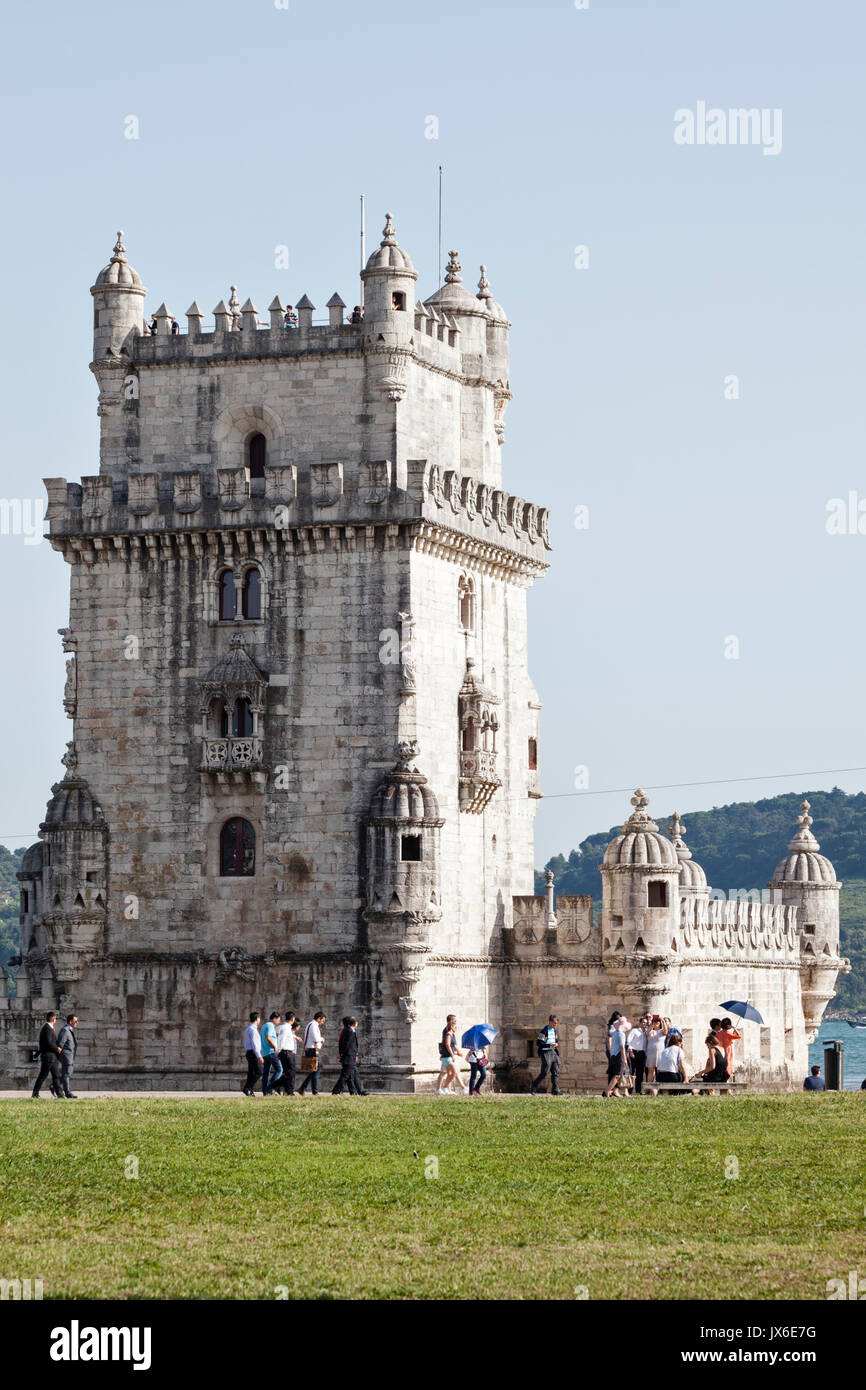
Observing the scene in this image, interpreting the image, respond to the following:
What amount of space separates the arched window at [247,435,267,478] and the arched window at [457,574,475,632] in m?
A: 6.08

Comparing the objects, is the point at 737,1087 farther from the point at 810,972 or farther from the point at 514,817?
the point at 810,972

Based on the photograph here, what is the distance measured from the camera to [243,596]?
66000 millimetres

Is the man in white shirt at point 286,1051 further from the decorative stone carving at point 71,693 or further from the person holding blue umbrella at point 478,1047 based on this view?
the decorative stone carving at point 71,693

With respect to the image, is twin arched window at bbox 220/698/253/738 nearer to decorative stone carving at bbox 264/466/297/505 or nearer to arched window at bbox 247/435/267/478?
decorative stone carving at bbox 264/466/297/505

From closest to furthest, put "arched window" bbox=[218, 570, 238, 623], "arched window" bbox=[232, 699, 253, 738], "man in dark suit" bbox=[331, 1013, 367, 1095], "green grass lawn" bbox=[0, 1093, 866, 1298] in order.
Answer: "green grass lawn" bbox=[0, 1093, 866, 1298]
"man in dark suit" bbox=[331, 1013, 367, 1095]
"arched window" bbox=[232, 699, 253, 738]
"arched window" bbox=[218, 570, 238, 623]

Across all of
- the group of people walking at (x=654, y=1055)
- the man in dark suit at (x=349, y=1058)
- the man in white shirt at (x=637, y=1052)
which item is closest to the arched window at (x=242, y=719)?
the man in dark suit at (x=349, y=1058)

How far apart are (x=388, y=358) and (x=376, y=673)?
27.0 ft

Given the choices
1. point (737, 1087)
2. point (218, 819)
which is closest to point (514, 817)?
point (218, 819)

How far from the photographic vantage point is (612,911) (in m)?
66.9

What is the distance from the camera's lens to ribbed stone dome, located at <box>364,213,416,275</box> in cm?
6588

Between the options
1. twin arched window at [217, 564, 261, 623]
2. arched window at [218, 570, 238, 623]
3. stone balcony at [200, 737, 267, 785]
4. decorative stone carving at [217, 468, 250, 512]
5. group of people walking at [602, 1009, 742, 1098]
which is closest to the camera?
group of people walking at [602, 1009, 742, 1098]

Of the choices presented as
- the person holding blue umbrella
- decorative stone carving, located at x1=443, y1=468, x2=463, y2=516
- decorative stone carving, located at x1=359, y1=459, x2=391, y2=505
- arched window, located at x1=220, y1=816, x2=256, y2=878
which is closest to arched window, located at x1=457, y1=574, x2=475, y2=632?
decorative stone carving, located at x1=443, y1=468, x2=463, y2=516

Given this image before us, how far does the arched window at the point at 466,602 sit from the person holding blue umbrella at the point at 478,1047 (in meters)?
11.0
